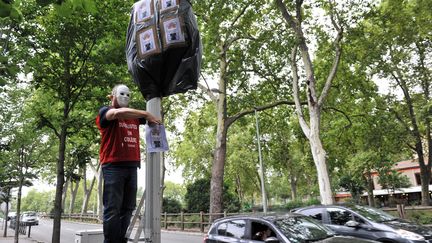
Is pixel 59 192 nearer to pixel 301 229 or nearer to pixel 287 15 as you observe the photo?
pixel 301 229

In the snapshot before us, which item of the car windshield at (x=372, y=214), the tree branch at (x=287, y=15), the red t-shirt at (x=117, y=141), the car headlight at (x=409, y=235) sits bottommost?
the car headlight at (x=409, y=235)

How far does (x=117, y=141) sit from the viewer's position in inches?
114

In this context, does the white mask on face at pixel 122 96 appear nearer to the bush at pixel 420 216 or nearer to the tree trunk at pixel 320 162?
the tree trunk at pixel 320 162

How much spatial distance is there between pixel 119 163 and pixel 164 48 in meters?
0.93

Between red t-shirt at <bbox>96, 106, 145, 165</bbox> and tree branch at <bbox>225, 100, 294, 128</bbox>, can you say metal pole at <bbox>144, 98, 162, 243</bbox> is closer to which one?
red t-shirt at <bbox>96, 106, 145, 165</bbox>

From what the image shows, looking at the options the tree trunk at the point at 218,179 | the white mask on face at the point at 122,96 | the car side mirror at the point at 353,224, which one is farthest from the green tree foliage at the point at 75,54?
the tree trunk at the point at 218,179

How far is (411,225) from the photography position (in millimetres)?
9055

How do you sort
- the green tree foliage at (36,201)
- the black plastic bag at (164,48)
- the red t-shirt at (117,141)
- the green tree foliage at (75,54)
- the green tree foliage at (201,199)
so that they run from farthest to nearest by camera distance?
the green tree foliage at (36,201), the green tree foliage at (201,199), the green tree foliage at (75,54), the red t-shirt at (117,141), the black plastic bag at (164,48)

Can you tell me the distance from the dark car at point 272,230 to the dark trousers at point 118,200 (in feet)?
12.8

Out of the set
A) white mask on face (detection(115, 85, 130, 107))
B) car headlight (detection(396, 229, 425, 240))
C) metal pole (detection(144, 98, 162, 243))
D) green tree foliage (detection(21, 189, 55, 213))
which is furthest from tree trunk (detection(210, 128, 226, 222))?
green tree foliage (detection(21, 189, 55, 213))

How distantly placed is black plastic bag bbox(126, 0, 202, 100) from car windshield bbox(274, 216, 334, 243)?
459cm

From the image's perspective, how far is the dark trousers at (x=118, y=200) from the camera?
2.71 metres

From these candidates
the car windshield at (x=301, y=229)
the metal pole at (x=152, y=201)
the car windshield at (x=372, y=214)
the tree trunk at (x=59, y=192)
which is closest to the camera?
the metal pole at (x=152, y=201)

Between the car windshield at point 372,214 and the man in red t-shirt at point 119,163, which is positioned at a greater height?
the man in red t-shirt at point 119,163
